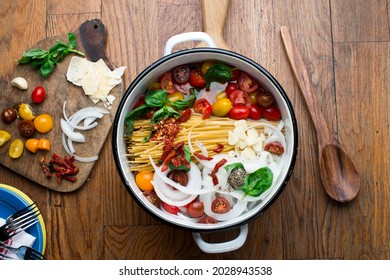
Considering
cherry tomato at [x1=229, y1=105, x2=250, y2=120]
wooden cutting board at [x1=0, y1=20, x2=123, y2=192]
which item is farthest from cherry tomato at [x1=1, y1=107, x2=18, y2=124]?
cherry tomato at [x1=229, y1=105, x2=250, y2=120]

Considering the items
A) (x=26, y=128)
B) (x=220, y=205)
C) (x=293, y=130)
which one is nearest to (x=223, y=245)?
(x=220, y=205)

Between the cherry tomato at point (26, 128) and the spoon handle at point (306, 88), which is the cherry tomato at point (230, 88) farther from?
the cherry tomato at point (26, 128)

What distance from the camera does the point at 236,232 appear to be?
166 centimetres

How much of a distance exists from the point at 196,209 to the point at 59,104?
0.57 m

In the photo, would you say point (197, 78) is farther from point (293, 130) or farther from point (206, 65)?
point (293, 130)

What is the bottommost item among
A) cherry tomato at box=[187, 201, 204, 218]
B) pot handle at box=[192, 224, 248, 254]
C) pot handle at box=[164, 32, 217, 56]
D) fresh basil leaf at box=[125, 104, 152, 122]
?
pot handle at box=[192, 224, 248, 254]

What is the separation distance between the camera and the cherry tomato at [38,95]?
168 centimetres

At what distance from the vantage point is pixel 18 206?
5.44 ft

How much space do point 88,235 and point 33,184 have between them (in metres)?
0.23

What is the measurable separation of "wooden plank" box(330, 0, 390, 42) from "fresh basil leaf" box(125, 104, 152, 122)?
2.14 ft

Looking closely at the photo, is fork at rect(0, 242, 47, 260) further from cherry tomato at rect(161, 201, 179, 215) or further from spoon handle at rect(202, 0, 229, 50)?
spoon handle at rect(202, 0, 229, 50)

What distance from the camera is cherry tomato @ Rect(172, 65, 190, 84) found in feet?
5.01

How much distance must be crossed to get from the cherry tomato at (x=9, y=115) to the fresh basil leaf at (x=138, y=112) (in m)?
0.42

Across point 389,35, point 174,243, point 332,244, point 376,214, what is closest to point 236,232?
point 174,243
